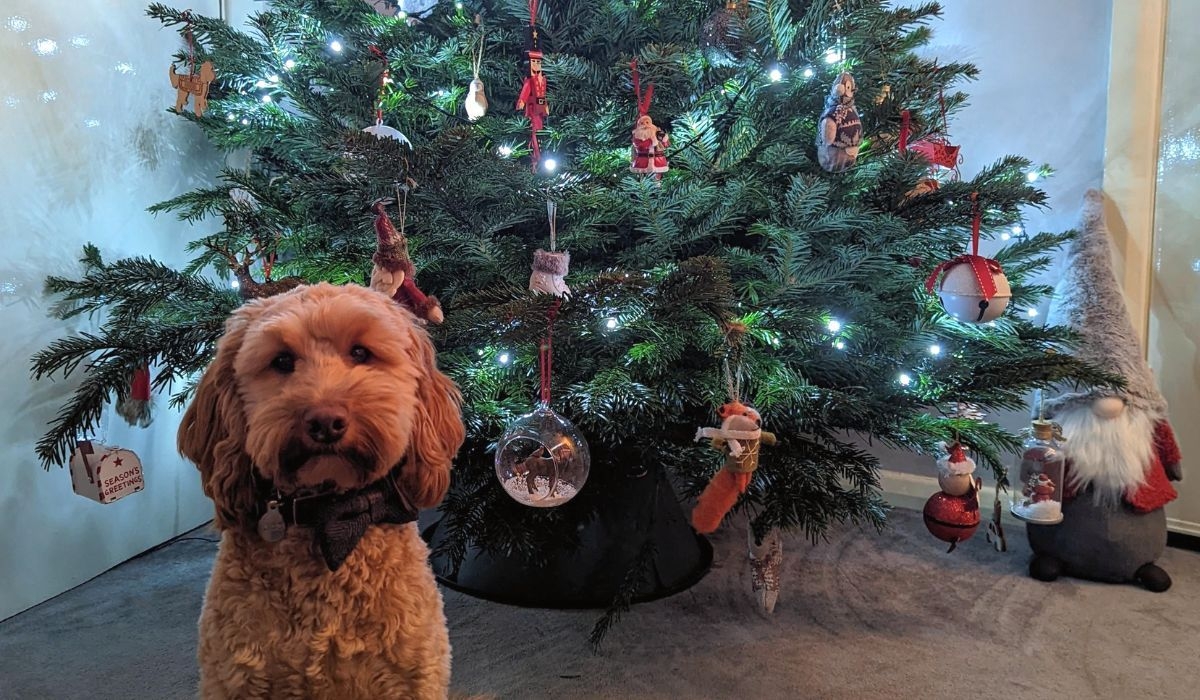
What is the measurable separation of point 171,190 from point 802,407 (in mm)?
1707

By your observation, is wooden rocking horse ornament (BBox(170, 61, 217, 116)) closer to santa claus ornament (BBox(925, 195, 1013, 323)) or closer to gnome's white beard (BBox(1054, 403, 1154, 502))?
santa claus ornament (BBox(925, 195, 1013, 323))

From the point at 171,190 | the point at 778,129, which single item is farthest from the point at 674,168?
the point at 171,190

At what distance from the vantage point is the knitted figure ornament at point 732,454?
39.6 inches

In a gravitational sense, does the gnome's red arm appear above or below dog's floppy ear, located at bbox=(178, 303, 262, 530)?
below

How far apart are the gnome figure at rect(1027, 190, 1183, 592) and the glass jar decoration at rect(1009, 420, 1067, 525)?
168 millimetres

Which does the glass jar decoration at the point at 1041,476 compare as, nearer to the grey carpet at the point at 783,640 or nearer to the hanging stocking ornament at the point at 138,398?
the grey carpet at the point at 783,640

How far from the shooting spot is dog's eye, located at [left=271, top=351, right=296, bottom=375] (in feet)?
2.47

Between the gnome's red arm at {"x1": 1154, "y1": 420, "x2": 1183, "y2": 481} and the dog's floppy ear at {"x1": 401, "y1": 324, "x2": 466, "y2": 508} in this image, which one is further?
the gnome's red arm at {"x1": 1154, "y1": 420, "x2": 1183, "y2": 481}

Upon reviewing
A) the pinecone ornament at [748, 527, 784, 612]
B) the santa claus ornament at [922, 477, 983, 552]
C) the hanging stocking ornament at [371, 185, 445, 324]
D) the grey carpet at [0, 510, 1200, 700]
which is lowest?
the grey carpet at [0, 510, 1200, 700]

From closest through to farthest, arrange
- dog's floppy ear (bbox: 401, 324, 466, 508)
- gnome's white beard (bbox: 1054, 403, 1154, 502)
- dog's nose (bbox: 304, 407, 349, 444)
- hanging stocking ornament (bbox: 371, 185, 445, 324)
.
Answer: dog's nose (bbox: 304, 407, 349, 444) < dog's floppy ear (bbox: 401, 324, 466, 508) < hanging stocking ornament (bbox: 371, 185, 445, 324) < gnome's white beard (bbox: 1054, 403, 1154, 502)

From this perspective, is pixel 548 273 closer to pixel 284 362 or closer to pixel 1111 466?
pixel 284 362

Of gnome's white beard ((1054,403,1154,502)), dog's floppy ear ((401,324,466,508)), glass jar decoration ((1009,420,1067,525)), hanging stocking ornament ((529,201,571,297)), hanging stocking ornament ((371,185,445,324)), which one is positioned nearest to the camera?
dog's floppy ear ((401,324,466,508))

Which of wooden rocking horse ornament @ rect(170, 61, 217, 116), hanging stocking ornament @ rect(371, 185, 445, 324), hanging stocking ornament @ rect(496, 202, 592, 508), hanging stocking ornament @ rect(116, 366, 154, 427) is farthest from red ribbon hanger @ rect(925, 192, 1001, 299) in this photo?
wooden rocking horse ornament @ rect(170, 61, 217, 116)

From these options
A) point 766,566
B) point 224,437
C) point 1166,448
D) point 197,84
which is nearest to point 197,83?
point 197,84
